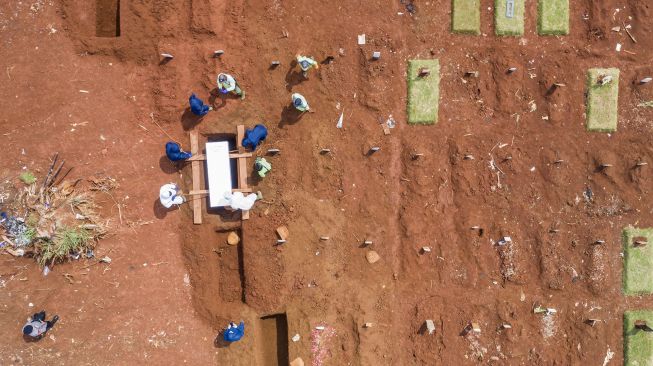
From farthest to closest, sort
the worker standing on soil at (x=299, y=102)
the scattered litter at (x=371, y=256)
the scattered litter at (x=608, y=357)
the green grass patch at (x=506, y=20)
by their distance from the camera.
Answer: the scattered litter at (x=608, y=357)
the green grass patch at (x=506, y=20)
the scattered litter at (x=371, y=256)
the worker standing on soil at (x=299, y=102)

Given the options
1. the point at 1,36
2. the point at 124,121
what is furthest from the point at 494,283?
the point at 1,36

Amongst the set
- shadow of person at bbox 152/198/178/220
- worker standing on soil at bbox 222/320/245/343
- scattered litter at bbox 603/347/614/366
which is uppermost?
shadow of person at bbox 152/198/178/220

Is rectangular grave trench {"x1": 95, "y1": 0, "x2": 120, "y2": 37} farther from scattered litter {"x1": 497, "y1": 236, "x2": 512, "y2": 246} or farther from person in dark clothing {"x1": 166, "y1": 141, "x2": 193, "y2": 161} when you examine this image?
scattered litter {"x1": 497, "y1": 236, "x2": 512, "y2": 246}

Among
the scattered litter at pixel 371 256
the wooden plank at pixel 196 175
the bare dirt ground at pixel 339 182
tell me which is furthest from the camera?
the scattered litter at pixel 371 256

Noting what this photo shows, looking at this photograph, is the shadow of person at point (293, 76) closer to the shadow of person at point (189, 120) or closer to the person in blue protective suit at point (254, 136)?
the person in blue protective suit at point (254, 136)

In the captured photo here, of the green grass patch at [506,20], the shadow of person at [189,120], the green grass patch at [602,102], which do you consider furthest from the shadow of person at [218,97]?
the green grass patch at [602,102]

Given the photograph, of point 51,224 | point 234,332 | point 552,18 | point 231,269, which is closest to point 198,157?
point 231,269

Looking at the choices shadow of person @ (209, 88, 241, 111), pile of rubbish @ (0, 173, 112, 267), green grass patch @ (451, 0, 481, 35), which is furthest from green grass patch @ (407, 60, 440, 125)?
pile of rubbish @ (0, 173, 112, 267)
